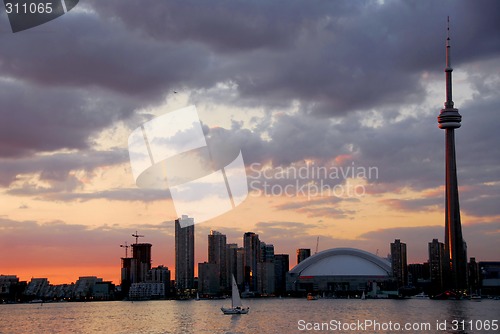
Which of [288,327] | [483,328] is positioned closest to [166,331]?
[288,327]

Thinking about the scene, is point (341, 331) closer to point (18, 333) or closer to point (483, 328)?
point (483, 328)

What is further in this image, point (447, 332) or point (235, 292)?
point (235, 292)

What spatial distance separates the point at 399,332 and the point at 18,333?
5436 cm

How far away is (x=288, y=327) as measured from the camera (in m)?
101

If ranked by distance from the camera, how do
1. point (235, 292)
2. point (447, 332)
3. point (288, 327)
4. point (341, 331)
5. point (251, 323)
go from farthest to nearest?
point (235, 292), point (251, 323), point (288, 327), point (341, 331), point (447, 332)

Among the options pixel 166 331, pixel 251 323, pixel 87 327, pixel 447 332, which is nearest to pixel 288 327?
pixel 251 323

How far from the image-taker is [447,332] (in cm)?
8681

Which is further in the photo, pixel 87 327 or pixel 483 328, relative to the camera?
pixel 87 327

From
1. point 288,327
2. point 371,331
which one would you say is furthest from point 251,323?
point 371,331

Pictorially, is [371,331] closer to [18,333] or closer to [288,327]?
[288,327]

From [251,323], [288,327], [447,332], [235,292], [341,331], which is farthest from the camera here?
[235,292]

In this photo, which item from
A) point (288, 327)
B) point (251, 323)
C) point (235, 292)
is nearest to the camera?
point (288, 327)

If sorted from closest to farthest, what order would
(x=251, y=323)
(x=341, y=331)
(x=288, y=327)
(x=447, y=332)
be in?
(x=447, y=332), (x=341, y=331), (x=288, y=327), (x=251, y=323)

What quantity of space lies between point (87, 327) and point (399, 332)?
51029 mm
